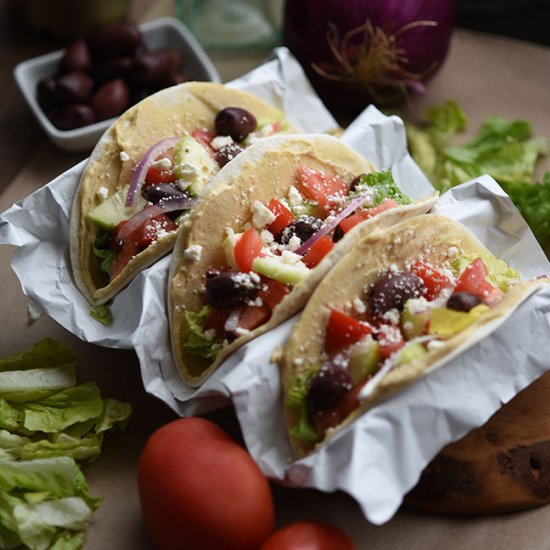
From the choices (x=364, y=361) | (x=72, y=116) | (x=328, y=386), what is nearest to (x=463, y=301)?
(x=364, y=361)

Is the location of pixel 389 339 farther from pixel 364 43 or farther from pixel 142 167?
pixel 364 43

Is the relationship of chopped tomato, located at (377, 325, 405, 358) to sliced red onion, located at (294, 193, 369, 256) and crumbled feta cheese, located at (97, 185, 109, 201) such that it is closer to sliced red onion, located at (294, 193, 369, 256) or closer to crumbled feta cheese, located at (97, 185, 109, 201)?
sliced red onion, located at (294, 193, 369, 256)

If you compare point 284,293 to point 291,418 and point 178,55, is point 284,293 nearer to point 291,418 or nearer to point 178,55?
point 291,418

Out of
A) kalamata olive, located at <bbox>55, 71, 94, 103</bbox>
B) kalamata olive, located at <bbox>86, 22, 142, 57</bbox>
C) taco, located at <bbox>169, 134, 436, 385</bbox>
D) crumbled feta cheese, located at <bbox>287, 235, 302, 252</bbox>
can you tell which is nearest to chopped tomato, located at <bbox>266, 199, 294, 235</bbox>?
taco, located at <bbox>169, 134, 436, 385</bbox>

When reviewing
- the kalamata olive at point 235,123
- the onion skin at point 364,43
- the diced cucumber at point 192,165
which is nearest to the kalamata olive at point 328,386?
the diced cucumber at point 192,165

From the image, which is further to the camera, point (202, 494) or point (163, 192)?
point (163, 192)

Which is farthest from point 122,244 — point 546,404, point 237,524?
point 546,404

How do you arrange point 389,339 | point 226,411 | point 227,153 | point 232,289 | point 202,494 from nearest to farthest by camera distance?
point 202,494 → point 389,339 → point 232,289 → point 226,411 → point 227,153
